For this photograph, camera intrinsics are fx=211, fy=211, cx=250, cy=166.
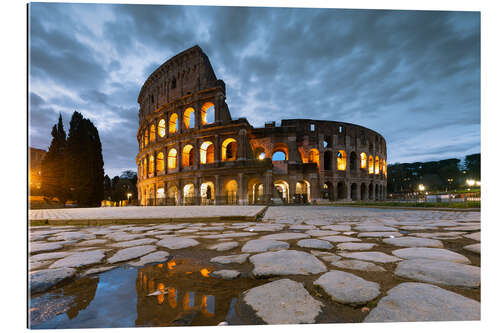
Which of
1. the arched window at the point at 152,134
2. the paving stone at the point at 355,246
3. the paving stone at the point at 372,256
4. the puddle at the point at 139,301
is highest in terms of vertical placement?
the arched window at the point at 152,134

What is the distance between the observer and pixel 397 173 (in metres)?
50.6

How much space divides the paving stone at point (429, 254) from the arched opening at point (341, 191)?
26851mm

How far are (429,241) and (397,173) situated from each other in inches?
2321

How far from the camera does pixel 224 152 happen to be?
66.9 feet

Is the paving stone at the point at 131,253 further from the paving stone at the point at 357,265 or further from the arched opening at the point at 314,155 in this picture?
the arched opening at the point at 314,155

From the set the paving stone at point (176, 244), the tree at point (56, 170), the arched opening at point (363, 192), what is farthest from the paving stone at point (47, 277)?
the arched opening at point (363, 192)

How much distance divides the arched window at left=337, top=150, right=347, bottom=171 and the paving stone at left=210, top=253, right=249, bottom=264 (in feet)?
91.7

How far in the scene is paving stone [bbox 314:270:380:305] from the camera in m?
0.97

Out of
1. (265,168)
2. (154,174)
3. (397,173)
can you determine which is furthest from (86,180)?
(397,173)

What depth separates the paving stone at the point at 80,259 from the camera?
61.2 inches
